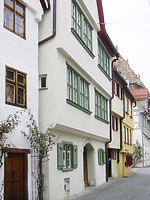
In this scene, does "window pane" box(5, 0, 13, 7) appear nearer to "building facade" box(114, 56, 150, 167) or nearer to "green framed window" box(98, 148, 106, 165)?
"green framed window" box(98, 148, 106, 165)

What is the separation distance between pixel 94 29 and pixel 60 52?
6198 millimetres

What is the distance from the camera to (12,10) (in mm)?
11211

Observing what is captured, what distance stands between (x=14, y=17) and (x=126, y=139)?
2239cm

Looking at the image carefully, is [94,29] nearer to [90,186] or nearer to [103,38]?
[103,38]

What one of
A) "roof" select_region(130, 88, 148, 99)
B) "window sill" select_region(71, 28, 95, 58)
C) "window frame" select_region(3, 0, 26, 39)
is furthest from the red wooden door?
"roof" select_region(130, 88, 148, 99)

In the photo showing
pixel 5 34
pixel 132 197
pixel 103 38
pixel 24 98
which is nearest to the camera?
pixel 5 34

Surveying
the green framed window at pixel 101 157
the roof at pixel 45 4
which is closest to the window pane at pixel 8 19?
the roof at pixel 45 4

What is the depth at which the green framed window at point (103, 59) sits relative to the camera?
20977mm

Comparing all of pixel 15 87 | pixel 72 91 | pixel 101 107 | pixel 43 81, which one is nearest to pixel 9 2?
pixel 15 87

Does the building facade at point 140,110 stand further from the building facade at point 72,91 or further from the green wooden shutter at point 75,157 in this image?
the green wooden shutter at point 75,157

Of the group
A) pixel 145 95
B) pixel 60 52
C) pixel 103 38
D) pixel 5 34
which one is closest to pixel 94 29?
pixel 103 38

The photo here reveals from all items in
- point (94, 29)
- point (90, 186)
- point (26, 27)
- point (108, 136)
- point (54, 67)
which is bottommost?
point (90, 186)

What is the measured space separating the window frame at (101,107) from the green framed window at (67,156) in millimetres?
3916

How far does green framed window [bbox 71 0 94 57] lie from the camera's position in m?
15.7
